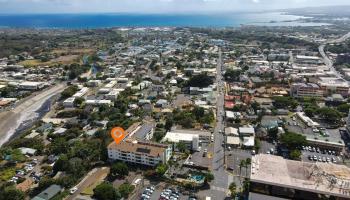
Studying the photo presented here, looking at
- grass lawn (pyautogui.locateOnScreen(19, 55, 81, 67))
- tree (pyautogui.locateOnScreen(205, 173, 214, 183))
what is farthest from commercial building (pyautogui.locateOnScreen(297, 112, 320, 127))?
grass lawn (pyautogui.locateOnScreen(19, 55, 81, 67))

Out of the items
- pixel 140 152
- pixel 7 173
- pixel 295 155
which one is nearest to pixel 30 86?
pixel 7 173

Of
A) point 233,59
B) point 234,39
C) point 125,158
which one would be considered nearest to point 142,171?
point 125,158

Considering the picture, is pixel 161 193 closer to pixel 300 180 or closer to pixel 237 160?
pixel 237 160

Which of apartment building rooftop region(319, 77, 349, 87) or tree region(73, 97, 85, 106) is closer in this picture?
tree region(73, 97, 85, 106)

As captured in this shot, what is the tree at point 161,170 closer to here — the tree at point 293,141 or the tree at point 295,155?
the tree at point 295,155

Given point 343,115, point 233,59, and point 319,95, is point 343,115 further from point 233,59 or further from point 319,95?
point 233,59

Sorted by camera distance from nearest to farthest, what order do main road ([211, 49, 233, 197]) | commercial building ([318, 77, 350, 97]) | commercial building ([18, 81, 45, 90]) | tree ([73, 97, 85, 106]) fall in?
main road ([211, 49, 233, 197]) → tree ([73, 97, 85, 106]) → commercial building ([318, 77, 350, 97]) → commercial building ([18, 81, 45, 90])

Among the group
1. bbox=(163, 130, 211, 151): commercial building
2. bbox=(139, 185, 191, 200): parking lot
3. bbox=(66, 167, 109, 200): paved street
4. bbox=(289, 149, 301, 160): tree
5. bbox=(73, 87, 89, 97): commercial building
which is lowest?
bbox=(139, 185, 191, 200): parking lot

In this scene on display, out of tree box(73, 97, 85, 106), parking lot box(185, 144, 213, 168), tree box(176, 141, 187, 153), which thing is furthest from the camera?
tree box(73, 97, 85, 106)

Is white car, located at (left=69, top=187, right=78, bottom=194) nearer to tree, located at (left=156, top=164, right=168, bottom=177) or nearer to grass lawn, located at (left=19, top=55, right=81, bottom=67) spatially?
tree, located at (left=156, top=164, right=168, bottom=177)
